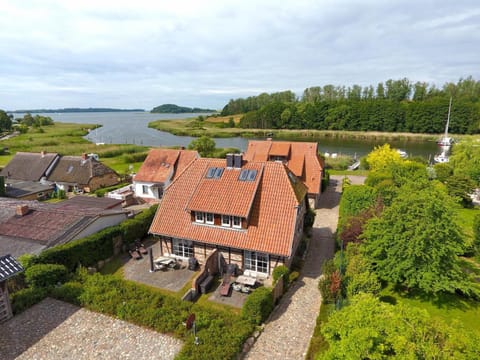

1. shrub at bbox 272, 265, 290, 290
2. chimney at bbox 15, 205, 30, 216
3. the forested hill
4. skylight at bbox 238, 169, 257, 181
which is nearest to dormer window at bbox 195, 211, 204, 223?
skylight at bbox 238, 169, 257, 181

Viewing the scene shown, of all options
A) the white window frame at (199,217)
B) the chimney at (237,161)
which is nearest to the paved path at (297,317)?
the white window frame at (199,217)

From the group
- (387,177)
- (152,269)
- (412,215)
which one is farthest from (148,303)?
(387,177)

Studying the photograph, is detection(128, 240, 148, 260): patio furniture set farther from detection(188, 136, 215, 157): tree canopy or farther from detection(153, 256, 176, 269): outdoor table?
detection(188, 136, 215, 157): tree canopy

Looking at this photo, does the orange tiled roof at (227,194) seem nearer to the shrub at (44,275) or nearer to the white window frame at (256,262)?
the white window frame at (256,262)

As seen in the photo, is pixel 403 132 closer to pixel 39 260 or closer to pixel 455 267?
pixel 455 267

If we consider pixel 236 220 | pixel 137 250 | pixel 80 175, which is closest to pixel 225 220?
pixel 236 220

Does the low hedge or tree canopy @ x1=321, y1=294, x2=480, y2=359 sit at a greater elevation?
tree canopy @ x1=321, y1=294, x2=480, y2=359
